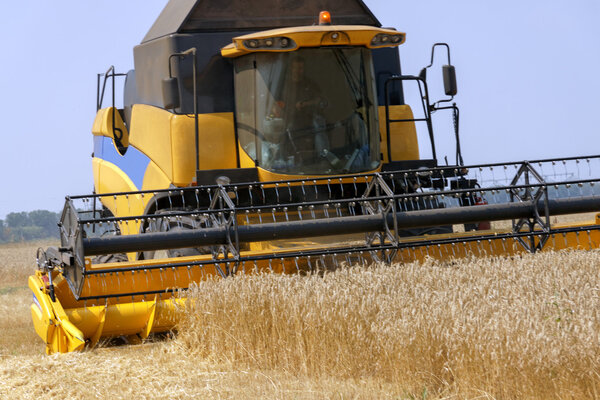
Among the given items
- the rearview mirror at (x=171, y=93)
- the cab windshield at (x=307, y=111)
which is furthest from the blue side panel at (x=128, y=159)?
the cab windshield at (x=307, y=111)

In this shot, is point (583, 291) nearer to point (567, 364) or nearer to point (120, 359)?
point (567, 364)

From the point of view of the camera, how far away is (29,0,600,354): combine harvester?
595 cm

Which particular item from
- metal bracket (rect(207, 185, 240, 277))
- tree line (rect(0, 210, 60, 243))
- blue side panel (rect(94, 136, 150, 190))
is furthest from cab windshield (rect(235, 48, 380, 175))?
tree line (rect(0, 210, 60, 243))

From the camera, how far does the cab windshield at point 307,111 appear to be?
7.02 m

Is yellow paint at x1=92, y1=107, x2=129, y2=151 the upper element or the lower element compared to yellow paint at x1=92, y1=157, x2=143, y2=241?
upper

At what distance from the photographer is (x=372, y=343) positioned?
4512 millimetres

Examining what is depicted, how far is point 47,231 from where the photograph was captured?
238ft

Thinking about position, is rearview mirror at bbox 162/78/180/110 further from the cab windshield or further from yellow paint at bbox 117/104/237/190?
the cab windshield

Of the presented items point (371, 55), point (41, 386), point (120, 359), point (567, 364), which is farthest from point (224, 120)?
point (567, 364)

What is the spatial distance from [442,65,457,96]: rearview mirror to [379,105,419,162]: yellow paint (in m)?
0.42

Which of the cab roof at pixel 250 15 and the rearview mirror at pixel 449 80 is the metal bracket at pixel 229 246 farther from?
the rearview mirror at pixel 449 80

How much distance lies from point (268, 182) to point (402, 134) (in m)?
1.97

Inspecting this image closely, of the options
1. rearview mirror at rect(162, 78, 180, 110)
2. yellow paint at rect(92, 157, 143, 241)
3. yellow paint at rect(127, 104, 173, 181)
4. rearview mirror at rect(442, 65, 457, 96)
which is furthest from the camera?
yellow paint at rect(92, 157, 143, 241)

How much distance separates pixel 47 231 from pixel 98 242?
6961 centimetres
